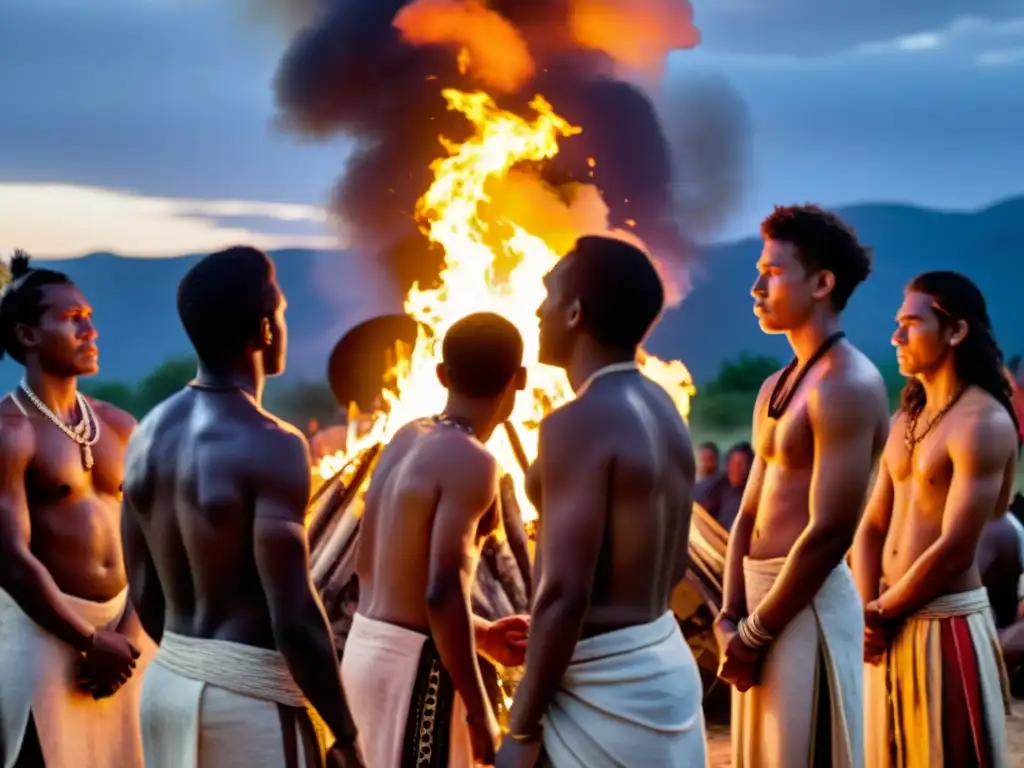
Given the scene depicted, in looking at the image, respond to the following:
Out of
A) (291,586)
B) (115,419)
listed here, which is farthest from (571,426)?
(115,419)

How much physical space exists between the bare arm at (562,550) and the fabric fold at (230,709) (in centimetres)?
57

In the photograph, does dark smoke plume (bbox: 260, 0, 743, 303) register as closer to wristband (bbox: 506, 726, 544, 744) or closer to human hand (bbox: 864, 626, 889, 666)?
human hand (bbox: 864, 626, 889, 666)

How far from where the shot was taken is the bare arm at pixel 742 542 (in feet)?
16.4

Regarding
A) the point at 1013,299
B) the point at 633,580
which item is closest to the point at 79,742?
the point at 633,580

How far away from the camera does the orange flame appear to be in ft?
30.5

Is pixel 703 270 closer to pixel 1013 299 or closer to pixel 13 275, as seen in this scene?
pixel 1013 299

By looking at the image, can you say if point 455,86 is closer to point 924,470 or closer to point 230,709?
point 924,470

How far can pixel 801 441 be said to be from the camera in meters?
4.72

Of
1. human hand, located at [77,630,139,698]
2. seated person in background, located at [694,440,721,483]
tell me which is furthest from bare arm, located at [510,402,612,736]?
seated person in background, located at [694,440,721,483]

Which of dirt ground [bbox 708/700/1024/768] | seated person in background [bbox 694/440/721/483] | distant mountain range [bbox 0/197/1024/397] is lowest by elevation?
dirt ground [bbox 708/700/1024/768]

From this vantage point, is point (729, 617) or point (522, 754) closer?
point (522, 754)

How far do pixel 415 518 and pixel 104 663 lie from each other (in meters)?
1.57

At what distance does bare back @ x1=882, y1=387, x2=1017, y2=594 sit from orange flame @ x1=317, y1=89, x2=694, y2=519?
3.23 m

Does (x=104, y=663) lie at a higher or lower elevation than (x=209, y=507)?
lower
